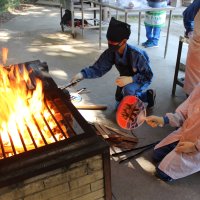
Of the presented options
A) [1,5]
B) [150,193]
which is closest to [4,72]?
[150,193]

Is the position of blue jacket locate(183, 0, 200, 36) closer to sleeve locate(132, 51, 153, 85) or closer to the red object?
sleeve locate(132, 51, 153, 85)

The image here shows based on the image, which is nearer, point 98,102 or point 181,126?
point 181,126

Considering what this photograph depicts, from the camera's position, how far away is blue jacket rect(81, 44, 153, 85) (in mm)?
3100

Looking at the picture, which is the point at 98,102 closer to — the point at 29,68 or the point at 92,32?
the point at 29,68

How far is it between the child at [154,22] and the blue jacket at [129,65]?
208 cm

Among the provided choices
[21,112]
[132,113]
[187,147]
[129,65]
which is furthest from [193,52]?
[21,112]

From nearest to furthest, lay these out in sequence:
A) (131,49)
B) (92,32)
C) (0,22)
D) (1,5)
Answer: (131,49), (92,32), (0,22), (1,5)

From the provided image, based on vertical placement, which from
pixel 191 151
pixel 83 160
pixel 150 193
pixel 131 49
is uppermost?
pixel 131 49

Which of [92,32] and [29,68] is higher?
[29,68]

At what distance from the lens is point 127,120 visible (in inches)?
96.2

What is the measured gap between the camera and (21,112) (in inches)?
77.8

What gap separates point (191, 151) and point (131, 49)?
54.5 inches

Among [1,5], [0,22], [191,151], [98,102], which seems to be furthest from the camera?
[1,5]

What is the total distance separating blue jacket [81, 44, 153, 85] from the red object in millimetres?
754
